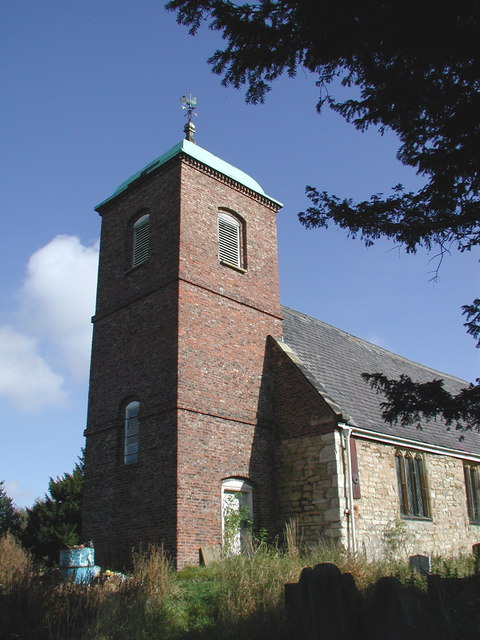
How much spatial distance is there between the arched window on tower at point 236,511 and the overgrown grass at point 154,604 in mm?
4260

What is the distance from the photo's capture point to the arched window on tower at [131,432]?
16.3 m

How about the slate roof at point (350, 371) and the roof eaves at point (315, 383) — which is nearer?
the roof eaves at point (315, 383)

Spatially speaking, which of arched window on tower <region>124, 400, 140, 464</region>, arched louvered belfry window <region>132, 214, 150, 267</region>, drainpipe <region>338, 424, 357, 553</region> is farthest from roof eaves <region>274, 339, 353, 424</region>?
arched louvered belfry window <region>132, 214, 150, 267</region>

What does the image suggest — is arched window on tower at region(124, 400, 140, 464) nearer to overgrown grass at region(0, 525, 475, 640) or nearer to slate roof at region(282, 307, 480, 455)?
slate roof at region(282, 307, 480, 455)

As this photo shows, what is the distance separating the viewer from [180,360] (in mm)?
15656

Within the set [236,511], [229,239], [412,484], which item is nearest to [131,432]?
[236,511]

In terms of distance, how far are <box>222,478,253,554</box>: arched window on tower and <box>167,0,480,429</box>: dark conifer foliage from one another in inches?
278

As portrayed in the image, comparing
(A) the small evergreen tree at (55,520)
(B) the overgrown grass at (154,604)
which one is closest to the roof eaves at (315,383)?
(B) the overgrown grass at (154,604)

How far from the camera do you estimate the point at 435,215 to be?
9172 millimetres

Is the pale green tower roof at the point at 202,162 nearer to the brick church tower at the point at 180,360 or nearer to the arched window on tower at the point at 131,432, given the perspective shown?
the brick church tower at the point at 180,360

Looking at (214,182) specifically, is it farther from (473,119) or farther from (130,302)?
(473,119)

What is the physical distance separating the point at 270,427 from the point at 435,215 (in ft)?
31.1

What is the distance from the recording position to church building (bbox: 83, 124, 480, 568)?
15.2 m

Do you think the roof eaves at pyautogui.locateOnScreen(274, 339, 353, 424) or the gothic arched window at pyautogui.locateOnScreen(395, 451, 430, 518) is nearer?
the roof eaves at pyautogui.locateOnScreen(274, 339, 353, 424)
